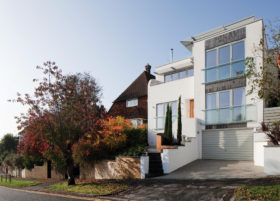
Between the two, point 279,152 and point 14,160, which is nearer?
point 279,152

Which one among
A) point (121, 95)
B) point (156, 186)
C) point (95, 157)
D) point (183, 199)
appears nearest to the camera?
point (183, 199)

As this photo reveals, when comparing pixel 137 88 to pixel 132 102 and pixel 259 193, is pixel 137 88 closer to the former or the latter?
pixel 132 102

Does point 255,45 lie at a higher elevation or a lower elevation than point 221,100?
higher

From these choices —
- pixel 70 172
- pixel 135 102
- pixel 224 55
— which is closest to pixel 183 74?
pixel 224 55

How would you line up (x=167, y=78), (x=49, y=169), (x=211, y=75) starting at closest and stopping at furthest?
(x=211, y=75), (x=49, y=169), (x=167, y=78)

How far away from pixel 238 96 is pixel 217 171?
6.22m

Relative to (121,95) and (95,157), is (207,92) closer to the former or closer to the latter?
(95,157)

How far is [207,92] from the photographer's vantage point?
1991 cm

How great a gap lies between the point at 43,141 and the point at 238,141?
1215cm

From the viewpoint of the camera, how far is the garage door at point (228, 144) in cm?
1736

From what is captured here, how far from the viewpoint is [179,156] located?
650 inches

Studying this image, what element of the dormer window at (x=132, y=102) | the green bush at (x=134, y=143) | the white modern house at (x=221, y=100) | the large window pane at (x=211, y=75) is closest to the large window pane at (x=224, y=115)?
the white modern house at (x=221, y=100)

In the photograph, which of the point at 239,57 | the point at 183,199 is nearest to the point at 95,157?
the point at 183,199

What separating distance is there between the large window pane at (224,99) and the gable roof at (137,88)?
1180 centimetres
